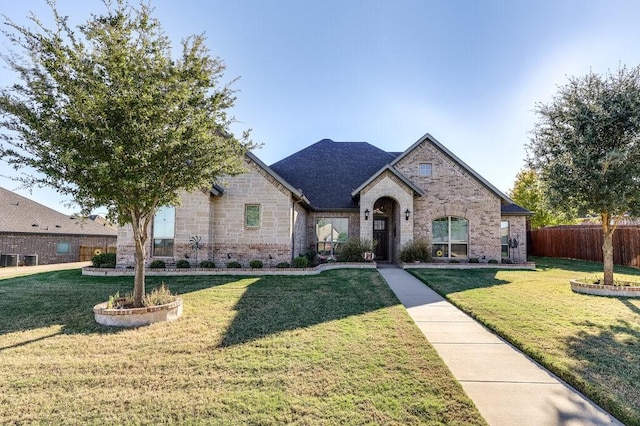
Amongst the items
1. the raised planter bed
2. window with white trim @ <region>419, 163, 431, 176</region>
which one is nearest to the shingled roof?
window with white trim @ <region>419, 163, 431, 176</region>

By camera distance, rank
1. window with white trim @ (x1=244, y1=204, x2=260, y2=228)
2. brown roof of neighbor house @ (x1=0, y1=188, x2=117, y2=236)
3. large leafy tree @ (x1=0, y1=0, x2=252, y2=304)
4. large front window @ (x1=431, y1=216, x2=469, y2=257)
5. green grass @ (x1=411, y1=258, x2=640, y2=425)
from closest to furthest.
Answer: green grass @ (x1=411, y1=258, x2=640, y2=425) < large leafy tree @ (x1=0, y1=0, x2=252, y2=304) < window with white trim @ (x1=244, y1=204, x2=260, y2=228) < large front window @ (x1=431, y1=216, x2=469, y2=257) < brown roof of neighbor house @ (x1=0, y1=188, x2=117, y2=236)

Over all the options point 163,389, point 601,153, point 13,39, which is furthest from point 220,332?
point 601,153

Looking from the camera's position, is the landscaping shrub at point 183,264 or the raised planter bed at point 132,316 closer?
the raised planter bed at point 132,316

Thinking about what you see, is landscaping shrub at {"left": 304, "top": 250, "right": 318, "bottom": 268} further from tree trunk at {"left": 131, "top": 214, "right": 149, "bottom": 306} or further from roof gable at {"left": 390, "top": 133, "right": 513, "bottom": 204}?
tree trunk at {"left": 131, "top": 214, "right": 149, "bottom": 306}

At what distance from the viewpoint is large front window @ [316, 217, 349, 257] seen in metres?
17.9

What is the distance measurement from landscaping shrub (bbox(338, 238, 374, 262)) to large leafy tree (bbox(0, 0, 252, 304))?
9775mm

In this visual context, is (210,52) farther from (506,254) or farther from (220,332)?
(506,254)

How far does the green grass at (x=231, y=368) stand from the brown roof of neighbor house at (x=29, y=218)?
59.4 ft

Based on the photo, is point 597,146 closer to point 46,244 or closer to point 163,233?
point 163,233

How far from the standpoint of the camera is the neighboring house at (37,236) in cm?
2145

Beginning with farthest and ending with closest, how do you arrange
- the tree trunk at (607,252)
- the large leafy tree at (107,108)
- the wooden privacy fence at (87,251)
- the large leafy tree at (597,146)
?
the wooden privacy fence at (87,251) → the tree trunk at (607,252) → the large leafy tree at (597,146) → the large leafy tree at (107,108)

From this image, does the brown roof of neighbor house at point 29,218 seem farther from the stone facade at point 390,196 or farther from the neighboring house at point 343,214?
the stone facade at point 390,196

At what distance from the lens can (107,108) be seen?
21.0 ft

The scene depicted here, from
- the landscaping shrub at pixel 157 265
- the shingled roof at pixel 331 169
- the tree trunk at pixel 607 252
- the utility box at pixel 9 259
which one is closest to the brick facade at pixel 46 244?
the utility box at pixel 9 259
